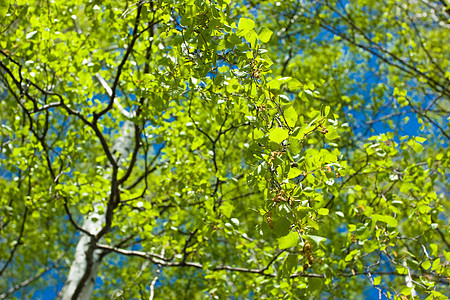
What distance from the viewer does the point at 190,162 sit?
3414 millimetres

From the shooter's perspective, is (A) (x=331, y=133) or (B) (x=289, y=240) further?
(A) (x=331, y=133)

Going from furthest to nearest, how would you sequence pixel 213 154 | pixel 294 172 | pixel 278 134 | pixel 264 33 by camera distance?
pixel 213 154
pixel 264 33
pixel 294 172
pixel 278 134

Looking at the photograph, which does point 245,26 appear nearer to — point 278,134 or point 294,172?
point 278,134

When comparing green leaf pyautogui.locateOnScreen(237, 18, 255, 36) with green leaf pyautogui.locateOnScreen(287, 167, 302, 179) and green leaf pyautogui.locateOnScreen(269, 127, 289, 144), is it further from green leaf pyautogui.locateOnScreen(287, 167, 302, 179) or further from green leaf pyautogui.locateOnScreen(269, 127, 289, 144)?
green leaf pyautogui.locateOnScreen(287, 167, 302, 179)

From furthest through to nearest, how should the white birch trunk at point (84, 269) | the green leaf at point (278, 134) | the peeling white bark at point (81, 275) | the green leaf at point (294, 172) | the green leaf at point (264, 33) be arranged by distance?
the peeling white bark at point (81, 275) → the white birch trunk at point (84, 269) → the green leaf at point (264, 33) → the green leaf at point (294, 172) → the green leaf at point (278, 134)

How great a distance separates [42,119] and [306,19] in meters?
4.19

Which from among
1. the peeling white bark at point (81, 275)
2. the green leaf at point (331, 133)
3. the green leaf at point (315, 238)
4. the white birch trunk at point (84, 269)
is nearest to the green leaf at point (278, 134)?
the green leaf at point (331, 133)

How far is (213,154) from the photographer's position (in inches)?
115

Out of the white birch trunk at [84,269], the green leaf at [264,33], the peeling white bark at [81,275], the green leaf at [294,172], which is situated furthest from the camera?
the peeling white bark at [81,275]

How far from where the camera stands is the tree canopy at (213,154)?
5.08ft

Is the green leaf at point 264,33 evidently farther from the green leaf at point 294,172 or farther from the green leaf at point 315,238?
the green leaf at point 315,238

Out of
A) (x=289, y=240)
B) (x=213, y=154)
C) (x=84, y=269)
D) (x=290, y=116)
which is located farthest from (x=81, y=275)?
(x=290, y=116)

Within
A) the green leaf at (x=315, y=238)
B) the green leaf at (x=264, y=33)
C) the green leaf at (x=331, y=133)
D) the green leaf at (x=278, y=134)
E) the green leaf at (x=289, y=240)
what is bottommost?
the green leaf at (x=289, y=240)

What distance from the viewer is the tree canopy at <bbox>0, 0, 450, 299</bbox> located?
5.08 ft
